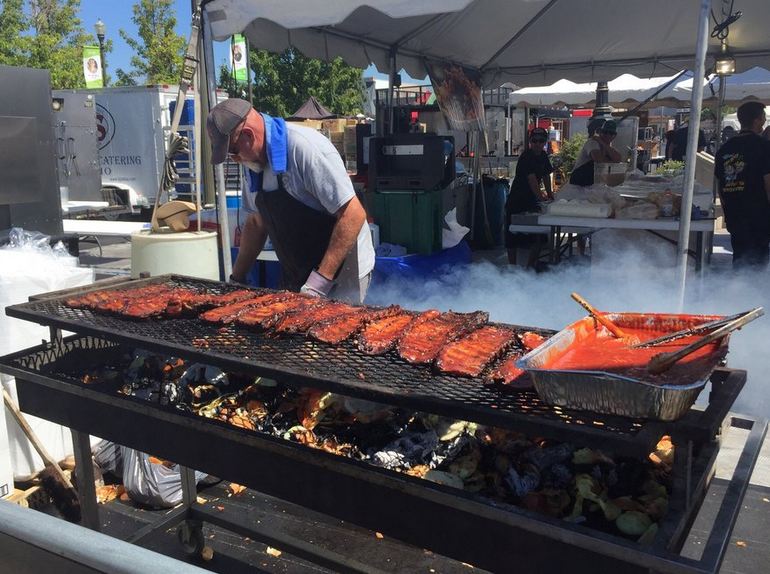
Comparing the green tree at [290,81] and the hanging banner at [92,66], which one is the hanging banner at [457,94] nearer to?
the hanging banner at [92,66]

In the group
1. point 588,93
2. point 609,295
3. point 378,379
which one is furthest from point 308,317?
point 588,93

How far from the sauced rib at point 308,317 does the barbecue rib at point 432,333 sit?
1.17 ft

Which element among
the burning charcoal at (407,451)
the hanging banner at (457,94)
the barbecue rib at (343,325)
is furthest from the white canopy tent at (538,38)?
the burning charcoal at (407,451)

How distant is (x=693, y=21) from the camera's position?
25.1 ft

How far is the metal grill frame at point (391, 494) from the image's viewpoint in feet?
5.23

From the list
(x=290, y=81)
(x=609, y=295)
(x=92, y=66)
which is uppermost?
(x=290, y=81)

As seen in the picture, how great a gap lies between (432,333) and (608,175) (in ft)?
23.2

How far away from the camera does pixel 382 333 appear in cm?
237

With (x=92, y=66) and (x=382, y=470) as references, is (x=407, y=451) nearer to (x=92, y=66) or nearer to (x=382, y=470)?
(x=382, y=470)

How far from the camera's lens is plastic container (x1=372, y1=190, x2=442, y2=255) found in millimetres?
7102

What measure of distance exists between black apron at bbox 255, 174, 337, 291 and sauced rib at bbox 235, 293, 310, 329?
0.80 m

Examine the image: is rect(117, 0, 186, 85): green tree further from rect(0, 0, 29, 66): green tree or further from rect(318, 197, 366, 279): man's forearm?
rect(318, 197, 366, 279): man's forearm

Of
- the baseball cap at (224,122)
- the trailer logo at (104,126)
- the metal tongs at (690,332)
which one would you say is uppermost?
the trailer logo at (104,126)

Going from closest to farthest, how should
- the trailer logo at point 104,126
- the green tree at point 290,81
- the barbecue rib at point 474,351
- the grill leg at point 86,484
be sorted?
the barbecue rib at point 474,351, the grill leg at point 86,484, the trailer logo at point 104,126, the green tree at point 290,81
